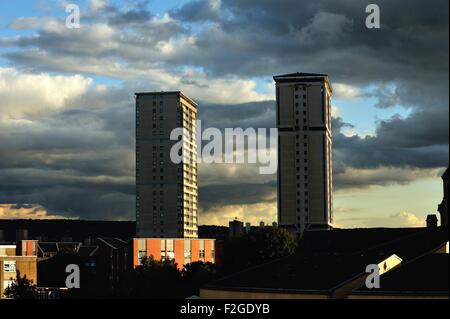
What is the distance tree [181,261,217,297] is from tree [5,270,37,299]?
20413mm

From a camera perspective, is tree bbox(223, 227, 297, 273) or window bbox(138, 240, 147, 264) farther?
window bbox(138, 240, 147, 264)

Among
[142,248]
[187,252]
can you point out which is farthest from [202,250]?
[142,248]

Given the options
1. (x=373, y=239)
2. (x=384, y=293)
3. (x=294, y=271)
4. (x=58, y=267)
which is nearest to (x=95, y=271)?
(x=58, y=267)

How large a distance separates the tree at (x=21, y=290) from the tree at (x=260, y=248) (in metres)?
33.3

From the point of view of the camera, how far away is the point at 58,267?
144m

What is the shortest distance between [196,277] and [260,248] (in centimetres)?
Result: 1635

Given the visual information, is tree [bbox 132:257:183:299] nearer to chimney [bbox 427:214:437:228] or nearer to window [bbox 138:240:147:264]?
window [bbox 138:240:147:264]

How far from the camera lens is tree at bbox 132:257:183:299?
9500 centimetres

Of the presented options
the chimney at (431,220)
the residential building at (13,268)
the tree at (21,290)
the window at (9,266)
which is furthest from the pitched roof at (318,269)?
the window at (9,266)

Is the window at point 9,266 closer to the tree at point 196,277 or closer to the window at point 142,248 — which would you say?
the tree at point 196,277

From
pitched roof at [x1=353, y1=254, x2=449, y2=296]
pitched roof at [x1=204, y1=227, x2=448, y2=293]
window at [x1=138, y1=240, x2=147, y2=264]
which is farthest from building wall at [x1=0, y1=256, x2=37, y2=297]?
pitched roof at [x1=353, y1=254, x2=449, y2=296]

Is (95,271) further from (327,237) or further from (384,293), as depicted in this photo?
(384,293)

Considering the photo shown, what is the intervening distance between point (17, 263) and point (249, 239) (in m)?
36.8
